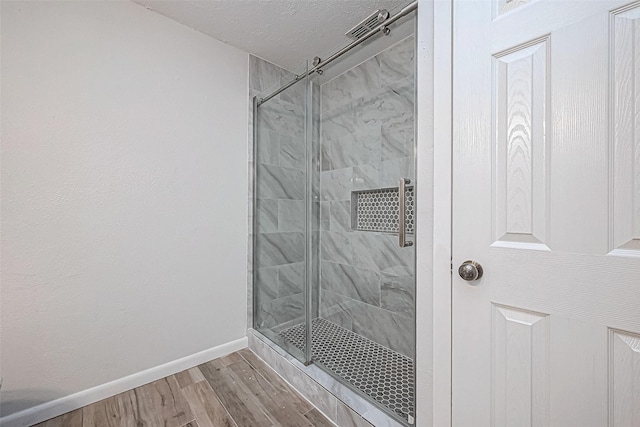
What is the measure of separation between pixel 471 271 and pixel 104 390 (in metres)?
1.91

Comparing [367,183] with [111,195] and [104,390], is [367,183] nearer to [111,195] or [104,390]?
[111,195]

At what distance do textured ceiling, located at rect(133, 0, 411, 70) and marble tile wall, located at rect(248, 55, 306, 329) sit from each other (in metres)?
0.25

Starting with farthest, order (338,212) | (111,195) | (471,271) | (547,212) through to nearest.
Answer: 1. (338,212)
2. (111,195)
3. (471,271)
4. (547,212)

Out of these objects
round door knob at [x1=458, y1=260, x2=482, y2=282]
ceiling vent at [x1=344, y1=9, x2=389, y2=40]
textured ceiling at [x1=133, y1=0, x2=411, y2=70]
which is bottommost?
round door knob at [x1=458, y1=260, x2=482, y2=282]

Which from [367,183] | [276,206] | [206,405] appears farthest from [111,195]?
[367,183]

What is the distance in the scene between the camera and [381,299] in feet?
6.44

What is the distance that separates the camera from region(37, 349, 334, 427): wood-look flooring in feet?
4.18

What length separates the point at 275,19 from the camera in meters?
1.65

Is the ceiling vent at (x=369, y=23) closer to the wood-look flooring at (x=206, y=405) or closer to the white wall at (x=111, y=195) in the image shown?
the white wall at (x=111, y=195)

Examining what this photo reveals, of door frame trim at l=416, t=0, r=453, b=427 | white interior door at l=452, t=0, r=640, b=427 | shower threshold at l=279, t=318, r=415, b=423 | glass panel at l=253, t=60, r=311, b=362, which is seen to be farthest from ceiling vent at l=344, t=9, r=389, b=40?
shower threshold at l=279, t=318, r=415, b=423

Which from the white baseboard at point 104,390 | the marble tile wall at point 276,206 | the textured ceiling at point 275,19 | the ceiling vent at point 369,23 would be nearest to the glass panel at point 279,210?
the marble tile wall at point 276,206

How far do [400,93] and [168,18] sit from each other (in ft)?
5.16

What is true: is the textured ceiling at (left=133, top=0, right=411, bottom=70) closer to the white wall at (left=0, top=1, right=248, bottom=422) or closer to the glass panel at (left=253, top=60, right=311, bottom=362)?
the white wall at (left=0, top=1, right=248, bottom=422)

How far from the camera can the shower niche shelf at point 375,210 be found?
1.95 meters
